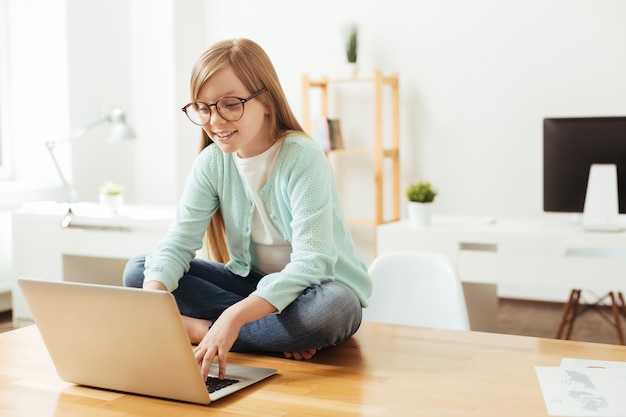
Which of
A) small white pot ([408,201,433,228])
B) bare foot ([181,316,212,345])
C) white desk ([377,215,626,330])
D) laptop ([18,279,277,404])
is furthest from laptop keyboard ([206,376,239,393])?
small white pot ([408,201,433,228])

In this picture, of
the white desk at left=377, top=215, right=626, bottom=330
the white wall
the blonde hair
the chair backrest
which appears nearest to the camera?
the blonde hair

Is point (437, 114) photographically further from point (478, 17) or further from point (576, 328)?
point (576, 328)

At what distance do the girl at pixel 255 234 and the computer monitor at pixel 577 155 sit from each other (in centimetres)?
170

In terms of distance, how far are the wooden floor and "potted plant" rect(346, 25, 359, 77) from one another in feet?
4.98

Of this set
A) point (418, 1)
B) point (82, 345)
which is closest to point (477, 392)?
point (82, 345)

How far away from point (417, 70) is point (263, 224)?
3.04 metres

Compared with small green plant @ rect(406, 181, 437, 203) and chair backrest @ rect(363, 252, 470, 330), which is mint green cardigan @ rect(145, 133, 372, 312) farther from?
small green plant @ rect(406, 181, 437, 203)

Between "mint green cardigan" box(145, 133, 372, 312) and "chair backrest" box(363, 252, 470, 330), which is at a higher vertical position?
"mint green cardigan" box(145, 133, 372, 312)

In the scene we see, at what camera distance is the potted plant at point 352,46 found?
4461 millimetres

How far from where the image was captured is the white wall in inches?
166

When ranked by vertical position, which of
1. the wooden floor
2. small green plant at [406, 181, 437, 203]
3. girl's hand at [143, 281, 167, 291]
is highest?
small green plant at [406, 181, 437, 203]

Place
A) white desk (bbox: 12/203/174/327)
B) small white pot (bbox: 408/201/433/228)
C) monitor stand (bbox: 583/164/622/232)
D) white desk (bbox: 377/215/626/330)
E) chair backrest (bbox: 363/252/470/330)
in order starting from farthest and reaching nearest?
1. white desk (bbox: 12/203/174/327)
2. small white pot (bbox: 408/201/433/228)
3. monitor stand (bbox: 583/164/622/232)
4. white desk (bbox: 377/215/626/330)
5. chair backrest (bbox: 363/252/470/330)

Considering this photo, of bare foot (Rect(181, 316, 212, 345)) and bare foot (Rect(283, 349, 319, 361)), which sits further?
bare foot (Rect(181, 316, 212, 345))

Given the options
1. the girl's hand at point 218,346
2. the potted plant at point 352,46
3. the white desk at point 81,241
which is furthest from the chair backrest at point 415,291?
the potted plant at point 352,46
